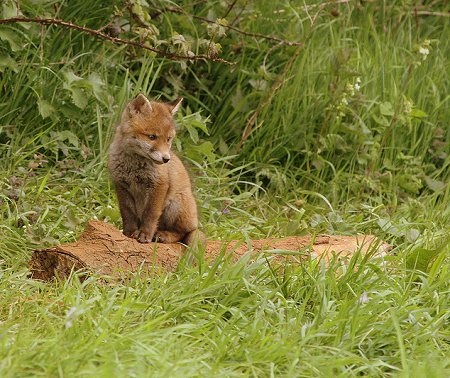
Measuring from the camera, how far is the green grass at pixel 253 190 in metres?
4.50

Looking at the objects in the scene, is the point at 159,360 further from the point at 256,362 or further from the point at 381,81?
the point at 381,81

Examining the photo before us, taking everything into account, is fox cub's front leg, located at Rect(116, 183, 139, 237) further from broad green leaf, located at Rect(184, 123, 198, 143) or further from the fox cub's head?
broad green leaf, located at Rect(184, 123, 198, 143)

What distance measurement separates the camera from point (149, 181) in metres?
5.99

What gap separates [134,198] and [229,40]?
2591 mm

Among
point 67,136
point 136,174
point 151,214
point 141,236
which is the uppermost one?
point 136,174

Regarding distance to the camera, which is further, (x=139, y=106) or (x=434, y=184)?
(x=434, y=184)

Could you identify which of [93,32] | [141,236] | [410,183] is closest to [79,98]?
[93,32]

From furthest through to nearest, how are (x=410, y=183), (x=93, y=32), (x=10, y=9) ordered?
(x=410, y=183), (x=10, y=9), (x=93, y=32)

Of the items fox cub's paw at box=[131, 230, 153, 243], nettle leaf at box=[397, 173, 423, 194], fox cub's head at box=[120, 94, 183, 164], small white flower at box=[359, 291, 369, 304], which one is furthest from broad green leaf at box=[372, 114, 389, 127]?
small white flower at box=[359, 291, 369, 304]

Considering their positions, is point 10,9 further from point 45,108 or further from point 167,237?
point 167,237

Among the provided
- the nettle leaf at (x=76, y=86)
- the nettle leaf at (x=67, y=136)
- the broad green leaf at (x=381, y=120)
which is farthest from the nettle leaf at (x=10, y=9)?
the broad green leaf at (x=381, y=120)

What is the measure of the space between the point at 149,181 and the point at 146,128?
37cm

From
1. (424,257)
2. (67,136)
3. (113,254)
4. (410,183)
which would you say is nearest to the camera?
(113,254)

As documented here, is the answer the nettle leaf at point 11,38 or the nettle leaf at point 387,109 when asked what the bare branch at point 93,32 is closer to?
the nettle leaf at point 11,38
